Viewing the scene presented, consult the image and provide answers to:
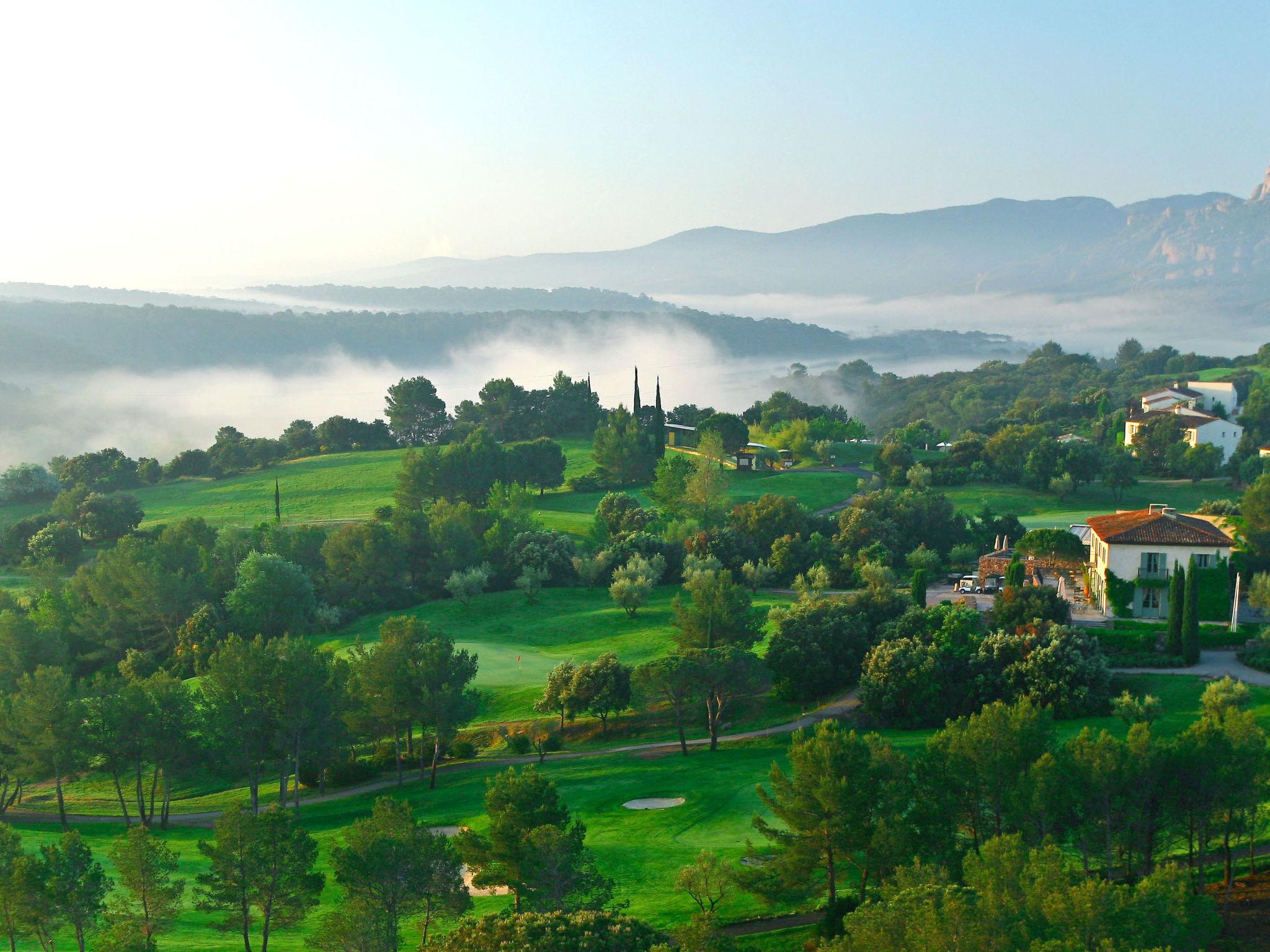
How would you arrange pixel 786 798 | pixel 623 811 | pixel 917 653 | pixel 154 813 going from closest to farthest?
Answer: 1. pixel 786 798
2. pixel 623 811
3. pixel 154 813
4. pixel 917 653

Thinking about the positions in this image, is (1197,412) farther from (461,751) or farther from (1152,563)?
(461,751)

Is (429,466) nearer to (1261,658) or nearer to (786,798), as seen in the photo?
(1261,658)

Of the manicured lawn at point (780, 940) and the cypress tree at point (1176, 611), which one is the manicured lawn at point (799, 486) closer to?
the cypress tree at point (1176, 611)

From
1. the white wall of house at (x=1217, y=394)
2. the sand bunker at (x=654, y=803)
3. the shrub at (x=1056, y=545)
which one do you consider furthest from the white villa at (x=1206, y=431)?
the sand bunker at (x=654, y=803)

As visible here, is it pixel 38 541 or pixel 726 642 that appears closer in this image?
pixel 726 642

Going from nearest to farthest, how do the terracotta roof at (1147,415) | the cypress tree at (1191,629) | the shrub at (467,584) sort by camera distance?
1. the cypress tree at (1191,629)
2. the shrub at (467,584)
3. the terracotta roof at (1147,415)

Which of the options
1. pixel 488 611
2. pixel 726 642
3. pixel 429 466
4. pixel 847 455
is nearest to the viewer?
pixel 726 642

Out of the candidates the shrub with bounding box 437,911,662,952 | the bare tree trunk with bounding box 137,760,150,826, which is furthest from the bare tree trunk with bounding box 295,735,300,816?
the shrub with bounding box 437,911,662,952

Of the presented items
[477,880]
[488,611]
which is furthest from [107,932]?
[488,611]
